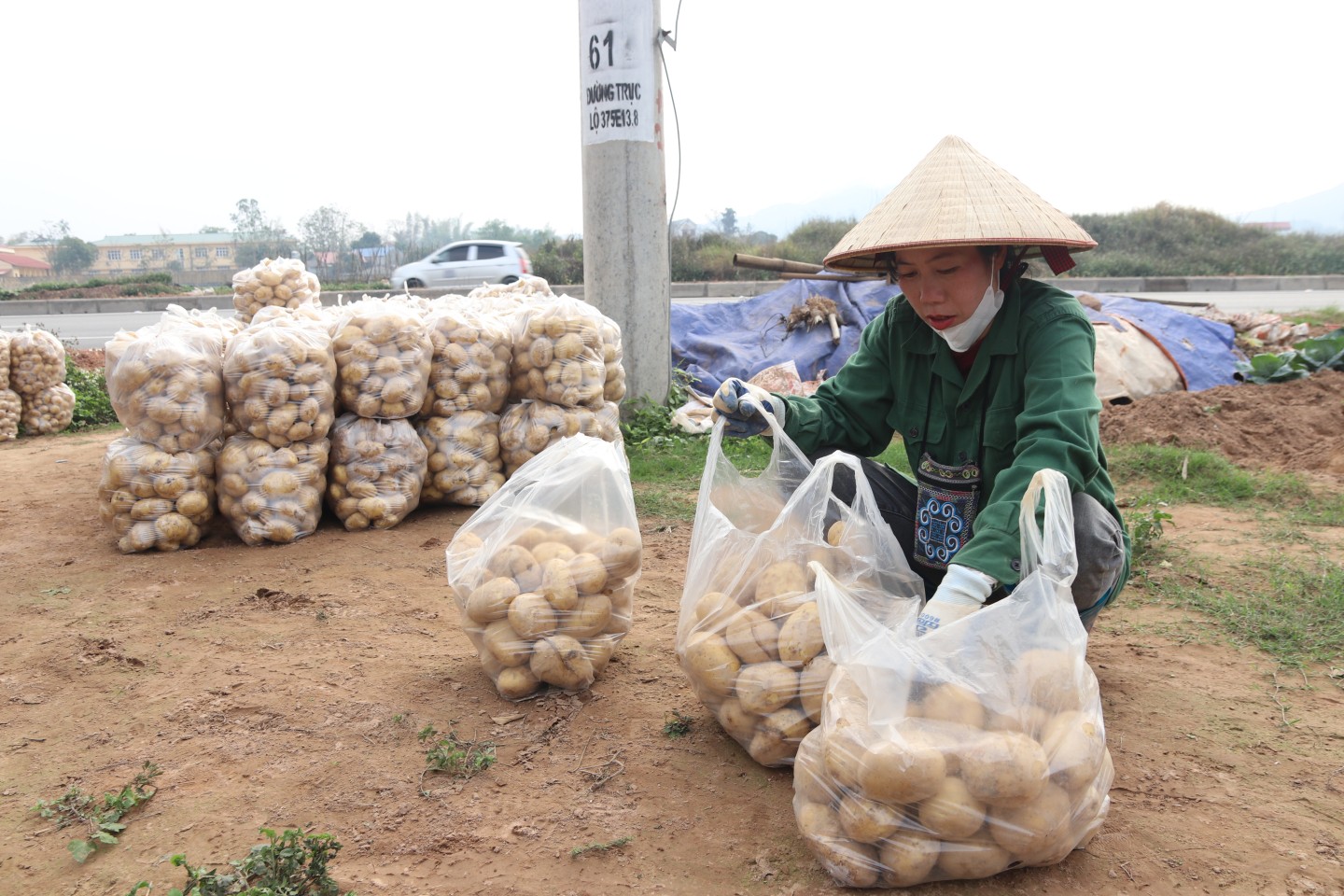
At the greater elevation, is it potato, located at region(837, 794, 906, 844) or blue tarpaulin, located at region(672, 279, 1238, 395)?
blue tarpaulin, located at region(672, 279, 1238, 395)

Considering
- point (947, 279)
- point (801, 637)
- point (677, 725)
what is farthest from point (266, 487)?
point (947, 279)

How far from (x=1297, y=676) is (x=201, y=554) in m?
3.68

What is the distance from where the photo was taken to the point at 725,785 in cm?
194

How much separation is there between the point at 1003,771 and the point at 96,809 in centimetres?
173

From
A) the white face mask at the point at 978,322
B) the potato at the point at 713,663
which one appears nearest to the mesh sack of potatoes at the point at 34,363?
the potato at the point at 713,663

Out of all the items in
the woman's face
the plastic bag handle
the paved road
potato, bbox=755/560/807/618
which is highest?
the woman's face

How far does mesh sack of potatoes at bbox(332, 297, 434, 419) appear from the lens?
12.6 ft

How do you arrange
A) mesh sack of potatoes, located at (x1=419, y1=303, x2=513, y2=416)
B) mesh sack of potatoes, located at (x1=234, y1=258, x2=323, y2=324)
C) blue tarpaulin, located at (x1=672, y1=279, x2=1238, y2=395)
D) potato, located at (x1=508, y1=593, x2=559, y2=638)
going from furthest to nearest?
blue tarpaulin, located at (x1=672, y1=279, x2=1238, y2=395) < mesh sack of potatoes, located at (x1=234, y1=258, x2=323, y2=324) < mesh sack of potatoes, located at (x1=419, y1=303, x2=513, y2=416) < potato, located at (x1=508, y1=593, x2=559, y2=638)

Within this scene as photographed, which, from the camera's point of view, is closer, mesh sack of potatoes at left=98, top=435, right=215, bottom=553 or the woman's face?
the woman's face

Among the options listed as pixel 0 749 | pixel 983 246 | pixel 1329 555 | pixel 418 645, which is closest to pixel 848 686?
pixel 983 246

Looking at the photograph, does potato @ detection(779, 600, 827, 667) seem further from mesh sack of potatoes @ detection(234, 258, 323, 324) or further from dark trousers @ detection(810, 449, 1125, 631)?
mesh sack of potatoes @ detection(234, 258, 323, 324)

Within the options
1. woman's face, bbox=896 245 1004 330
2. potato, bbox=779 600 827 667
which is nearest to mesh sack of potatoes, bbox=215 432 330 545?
potato, bbox=779 600 827 667

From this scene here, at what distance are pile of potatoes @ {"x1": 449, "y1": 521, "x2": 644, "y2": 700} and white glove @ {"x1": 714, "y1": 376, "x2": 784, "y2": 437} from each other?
1.27 ft

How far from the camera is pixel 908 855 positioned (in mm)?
1523
